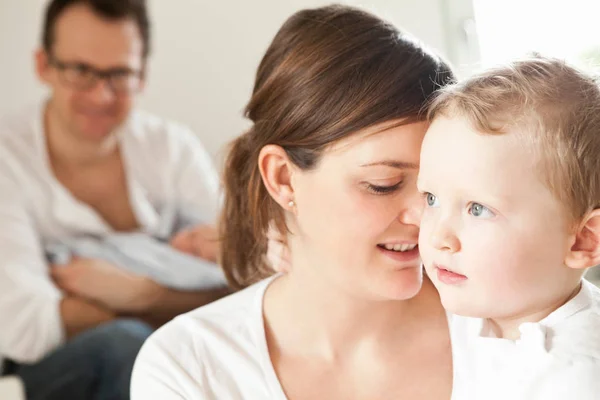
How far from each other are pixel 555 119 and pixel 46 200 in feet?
6.35

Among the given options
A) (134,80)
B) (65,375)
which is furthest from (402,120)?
(134,80)

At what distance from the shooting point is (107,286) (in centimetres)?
251

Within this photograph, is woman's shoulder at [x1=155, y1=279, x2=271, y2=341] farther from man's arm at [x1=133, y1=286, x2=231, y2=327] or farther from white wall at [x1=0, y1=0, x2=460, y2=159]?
white wall at [x1=0, y1=0, x2=460, y2=159]

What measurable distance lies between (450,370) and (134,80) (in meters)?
1.78

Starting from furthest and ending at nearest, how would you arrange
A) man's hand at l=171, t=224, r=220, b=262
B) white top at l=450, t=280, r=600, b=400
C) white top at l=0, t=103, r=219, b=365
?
man's hand at l=171, t=224, r=220, b=262 < white top at l=0, t=103, r=219, b=365 < white top at l=450, t=280, r=600, b=400

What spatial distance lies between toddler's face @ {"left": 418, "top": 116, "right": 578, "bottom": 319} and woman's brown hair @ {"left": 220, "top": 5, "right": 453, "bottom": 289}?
0.20 metres

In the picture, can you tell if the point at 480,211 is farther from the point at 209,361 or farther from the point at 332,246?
the point at 209,361

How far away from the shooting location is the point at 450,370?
4.41 ft

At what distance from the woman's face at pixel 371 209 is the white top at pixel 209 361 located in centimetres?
17

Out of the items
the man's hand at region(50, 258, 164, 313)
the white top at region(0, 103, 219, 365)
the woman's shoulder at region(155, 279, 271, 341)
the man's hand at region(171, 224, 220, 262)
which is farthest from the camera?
the man's hand at region(171, 224, 220, 262)

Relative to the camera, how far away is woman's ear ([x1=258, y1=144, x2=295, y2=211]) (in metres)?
1.40

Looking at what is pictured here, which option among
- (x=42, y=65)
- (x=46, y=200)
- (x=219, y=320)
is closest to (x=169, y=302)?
(x=46, y=200)

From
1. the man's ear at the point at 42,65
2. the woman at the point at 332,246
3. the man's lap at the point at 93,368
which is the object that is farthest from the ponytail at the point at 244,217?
the man's ear at the point at 42,65

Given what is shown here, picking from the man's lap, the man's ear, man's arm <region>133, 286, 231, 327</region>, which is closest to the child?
the man's lap
